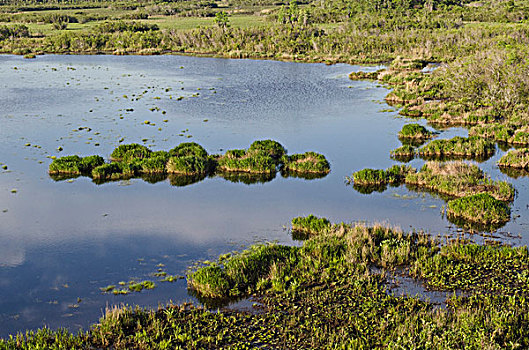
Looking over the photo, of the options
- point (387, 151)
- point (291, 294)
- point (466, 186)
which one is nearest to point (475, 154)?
point (387, 151)

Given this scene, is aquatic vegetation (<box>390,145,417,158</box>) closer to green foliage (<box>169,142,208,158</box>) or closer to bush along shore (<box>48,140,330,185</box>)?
bush along shore (<box>48,140,330,185</box>)

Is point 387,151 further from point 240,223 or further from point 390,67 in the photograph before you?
point 390,67

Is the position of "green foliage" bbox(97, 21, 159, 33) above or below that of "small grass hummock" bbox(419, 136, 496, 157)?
above

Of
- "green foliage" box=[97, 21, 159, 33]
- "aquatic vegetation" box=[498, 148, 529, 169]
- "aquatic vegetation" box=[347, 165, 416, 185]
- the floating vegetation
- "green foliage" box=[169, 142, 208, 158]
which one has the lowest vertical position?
the floating vegetation

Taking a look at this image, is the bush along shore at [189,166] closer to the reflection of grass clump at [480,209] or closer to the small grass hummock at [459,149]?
the small grass hummock at [459,149]

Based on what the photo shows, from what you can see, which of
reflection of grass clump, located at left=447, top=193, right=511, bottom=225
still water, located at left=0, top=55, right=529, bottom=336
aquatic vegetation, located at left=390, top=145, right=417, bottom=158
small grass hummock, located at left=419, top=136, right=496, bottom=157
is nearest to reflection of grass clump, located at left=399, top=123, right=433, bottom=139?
still water, located at left=0, top=55, right=529, bottom=336
